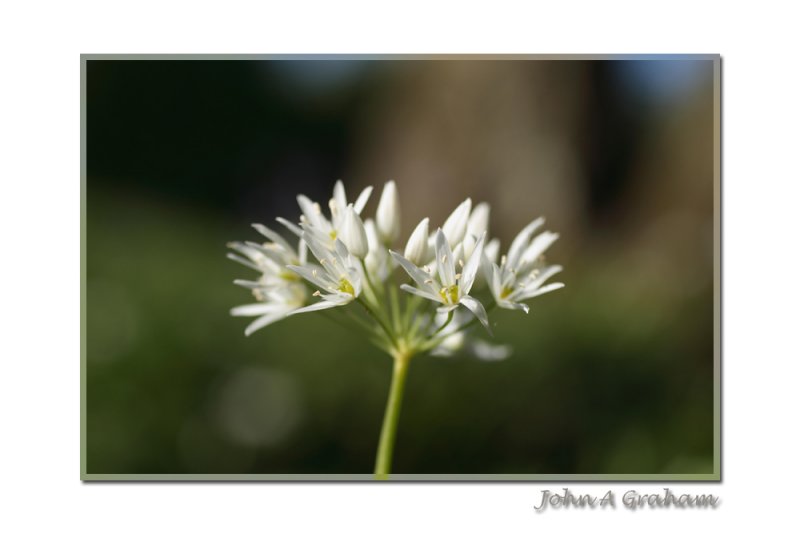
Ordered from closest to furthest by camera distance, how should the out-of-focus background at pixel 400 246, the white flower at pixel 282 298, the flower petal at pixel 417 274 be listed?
the flower petal at pixel 417 274
the white flower at pixel 282 298
the out-of-focus background at pixel 400 246

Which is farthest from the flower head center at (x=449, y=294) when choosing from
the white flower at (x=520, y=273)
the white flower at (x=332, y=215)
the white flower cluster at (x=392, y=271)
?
the white flower at (x=332, y=215)

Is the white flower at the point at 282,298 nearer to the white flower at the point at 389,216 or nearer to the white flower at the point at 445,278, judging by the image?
the white flower at the point at 389,216

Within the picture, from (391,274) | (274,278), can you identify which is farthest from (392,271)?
(274,278)

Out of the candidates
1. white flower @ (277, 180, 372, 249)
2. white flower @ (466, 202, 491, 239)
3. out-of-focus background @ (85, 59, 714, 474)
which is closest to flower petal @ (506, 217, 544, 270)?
white flower @ (466, 202, 491, 239)

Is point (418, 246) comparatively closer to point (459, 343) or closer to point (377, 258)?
point (377, 258)

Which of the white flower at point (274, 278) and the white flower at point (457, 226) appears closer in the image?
the white flower at point (457, 226)
